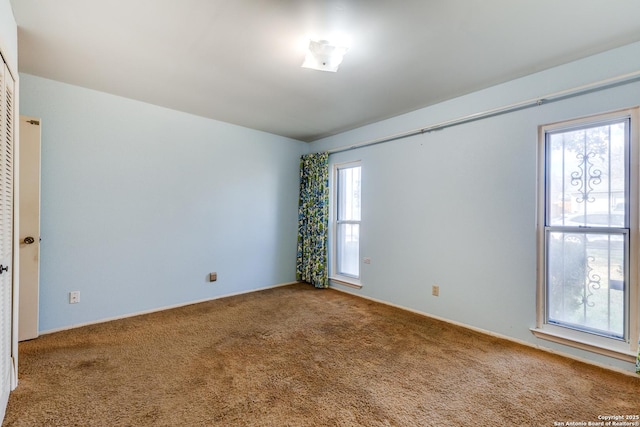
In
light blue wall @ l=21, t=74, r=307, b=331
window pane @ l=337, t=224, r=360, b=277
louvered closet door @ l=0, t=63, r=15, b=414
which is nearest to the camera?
louvered closet door @ l=0, t=63, r=15, b=414

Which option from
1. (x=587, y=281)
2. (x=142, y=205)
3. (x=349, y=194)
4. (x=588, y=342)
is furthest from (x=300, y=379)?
(x=349, y=194)

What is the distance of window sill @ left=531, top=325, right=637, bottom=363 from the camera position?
6.94 ft

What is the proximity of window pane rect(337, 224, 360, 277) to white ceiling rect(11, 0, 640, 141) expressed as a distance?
6.38ft

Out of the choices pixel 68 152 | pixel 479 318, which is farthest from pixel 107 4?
pixel 479 318

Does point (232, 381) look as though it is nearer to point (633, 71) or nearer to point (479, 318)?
point (479, 318)

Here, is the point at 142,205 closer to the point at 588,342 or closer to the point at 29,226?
the point at 29,226

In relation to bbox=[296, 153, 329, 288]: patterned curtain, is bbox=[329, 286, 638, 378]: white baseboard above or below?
below

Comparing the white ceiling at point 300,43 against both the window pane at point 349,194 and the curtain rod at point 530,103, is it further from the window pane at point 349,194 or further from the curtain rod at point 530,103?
the window pane at point 349,194

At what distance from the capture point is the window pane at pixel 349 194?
4312mm

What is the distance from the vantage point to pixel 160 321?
308cm

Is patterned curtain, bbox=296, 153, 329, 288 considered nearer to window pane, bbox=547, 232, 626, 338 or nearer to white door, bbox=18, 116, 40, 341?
window pane, bbox=547, 232, 626, 338

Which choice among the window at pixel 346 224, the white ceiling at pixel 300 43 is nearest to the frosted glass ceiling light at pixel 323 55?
the white ceiling at pixel 300 43

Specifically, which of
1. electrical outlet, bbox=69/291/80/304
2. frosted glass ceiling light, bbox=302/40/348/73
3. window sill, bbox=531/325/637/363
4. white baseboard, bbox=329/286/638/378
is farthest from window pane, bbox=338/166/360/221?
electrical outlet, bbox=69/291/80/304

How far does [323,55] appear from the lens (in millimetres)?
2133
